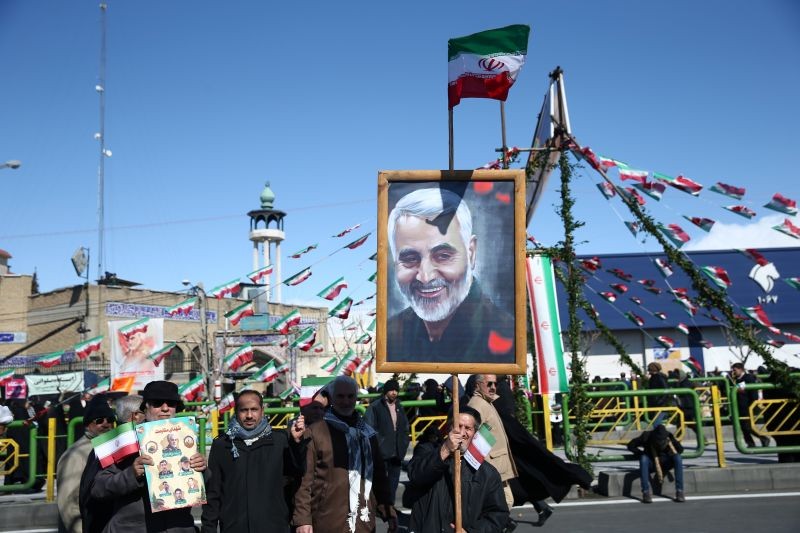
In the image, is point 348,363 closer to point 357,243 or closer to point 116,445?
point 357,243

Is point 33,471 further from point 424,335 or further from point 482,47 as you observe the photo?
point 482,47

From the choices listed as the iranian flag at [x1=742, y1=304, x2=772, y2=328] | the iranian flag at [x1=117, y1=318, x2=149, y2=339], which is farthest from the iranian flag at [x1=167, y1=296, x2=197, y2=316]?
the iranian flag at [x1=742, y1=304, x2=772, y2=328]

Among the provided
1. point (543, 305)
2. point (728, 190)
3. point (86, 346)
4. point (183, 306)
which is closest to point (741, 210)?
point (728, 190)

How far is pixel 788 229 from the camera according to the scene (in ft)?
39.2

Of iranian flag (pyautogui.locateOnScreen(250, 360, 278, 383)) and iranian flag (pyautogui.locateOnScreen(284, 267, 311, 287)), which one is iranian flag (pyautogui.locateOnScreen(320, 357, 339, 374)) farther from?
iranian flag (pyautogui.locateOnScreen(284, 267, 311, 287))

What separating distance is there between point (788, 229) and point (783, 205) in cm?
53

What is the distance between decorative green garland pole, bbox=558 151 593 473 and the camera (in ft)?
35.9

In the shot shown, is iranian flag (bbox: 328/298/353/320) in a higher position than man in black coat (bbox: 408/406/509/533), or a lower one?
higher

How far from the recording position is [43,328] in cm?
3969

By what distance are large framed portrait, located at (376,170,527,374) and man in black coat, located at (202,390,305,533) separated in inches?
33.2

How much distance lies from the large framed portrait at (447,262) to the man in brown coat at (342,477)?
51cm

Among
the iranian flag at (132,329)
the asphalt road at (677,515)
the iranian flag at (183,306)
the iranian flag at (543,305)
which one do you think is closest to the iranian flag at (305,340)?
the iranian flag at (183,306)

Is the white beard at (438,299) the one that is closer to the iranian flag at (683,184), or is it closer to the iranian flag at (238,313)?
the iranian flag at (683,184)

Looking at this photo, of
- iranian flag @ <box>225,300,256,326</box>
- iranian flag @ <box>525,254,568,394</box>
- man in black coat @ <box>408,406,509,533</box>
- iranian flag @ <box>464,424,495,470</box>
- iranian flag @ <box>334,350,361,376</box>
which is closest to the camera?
man in black coat @ <box>408,406,509,533</box>
